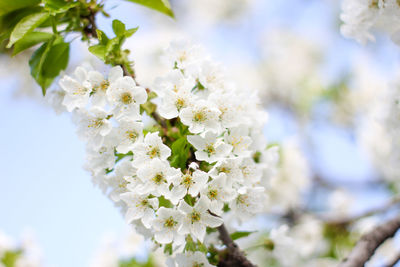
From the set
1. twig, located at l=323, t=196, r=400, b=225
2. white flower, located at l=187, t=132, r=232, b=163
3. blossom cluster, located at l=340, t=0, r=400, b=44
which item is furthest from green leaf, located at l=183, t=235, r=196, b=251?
twig, located at l=323, t=196, r=400, b=225

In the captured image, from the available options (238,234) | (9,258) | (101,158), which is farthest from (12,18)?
(9,258)

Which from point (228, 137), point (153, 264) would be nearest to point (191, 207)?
point (228, 137)

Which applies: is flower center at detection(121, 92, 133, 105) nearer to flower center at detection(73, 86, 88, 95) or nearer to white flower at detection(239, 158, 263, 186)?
flower center at detection(73, 86, 88, 95)

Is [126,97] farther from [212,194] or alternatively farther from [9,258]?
[9,258]

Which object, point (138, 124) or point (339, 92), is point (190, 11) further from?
point (138, 124)

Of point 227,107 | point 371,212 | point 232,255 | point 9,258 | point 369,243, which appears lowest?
point 9,258
